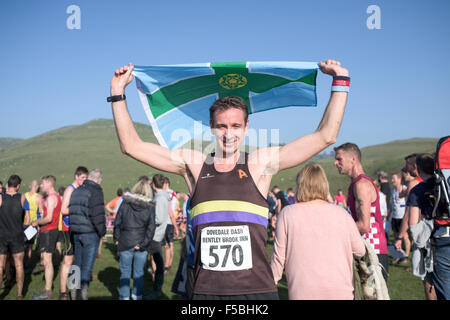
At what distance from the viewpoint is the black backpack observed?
140 inches

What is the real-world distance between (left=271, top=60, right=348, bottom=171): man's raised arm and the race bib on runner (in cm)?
56

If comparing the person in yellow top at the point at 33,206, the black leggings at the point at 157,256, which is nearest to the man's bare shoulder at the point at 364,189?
the black leggings at the point at 157,256

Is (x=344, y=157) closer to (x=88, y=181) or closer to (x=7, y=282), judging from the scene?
(x=88, y=181)

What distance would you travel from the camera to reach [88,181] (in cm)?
660

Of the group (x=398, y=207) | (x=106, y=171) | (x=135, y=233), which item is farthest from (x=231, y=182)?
(x=106, y=171)

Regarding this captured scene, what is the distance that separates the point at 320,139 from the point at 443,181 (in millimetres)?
2098

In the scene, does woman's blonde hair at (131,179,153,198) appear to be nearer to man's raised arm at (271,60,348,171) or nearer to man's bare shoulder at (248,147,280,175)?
man's bare shoulder at (248,147,280,175)

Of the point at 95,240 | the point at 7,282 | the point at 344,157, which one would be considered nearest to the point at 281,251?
the point at 344,157

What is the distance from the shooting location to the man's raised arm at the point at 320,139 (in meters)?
2.32

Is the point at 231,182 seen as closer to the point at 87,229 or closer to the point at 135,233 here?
the point at 135,233

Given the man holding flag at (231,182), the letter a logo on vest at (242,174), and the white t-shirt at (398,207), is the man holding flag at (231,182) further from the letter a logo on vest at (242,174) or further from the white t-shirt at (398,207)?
the white t-shirt at (398,207)

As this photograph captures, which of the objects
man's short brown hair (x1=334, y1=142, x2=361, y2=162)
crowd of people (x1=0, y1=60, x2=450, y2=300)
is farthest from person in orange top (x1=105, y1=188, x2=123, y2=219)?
man's short brown hair (x1=334, y1=142, x2=361, y2=162)

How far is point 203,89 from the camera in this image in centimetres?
373

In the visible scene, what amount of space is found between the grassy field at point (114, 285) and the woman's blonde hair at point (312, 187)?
4408 millimetres
